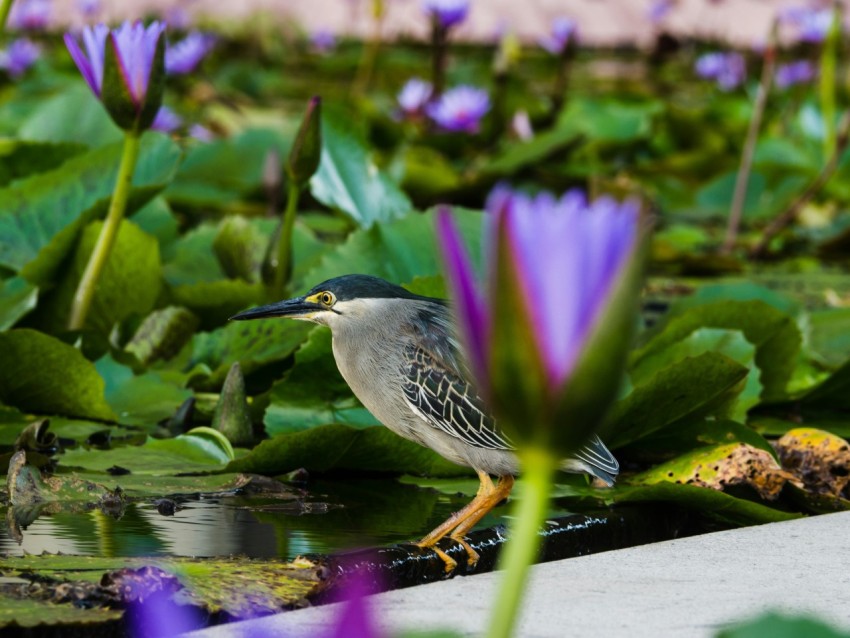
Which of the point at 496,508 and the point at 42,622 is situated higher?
the point at 496,508

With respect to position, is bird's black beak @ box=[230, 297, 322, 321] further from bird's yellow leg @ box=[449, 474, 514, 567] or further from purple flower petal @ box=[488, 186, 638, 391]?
purple flower petal @ box=[488, 186, 638, 391]

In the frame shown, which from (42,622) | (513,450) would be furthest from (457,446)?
(42,622)

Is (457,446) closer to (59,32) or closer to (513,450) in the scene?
(513,450)

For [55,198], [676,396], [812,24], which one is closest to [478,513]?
[676,396]

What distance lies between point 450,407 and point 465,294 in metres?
0.94

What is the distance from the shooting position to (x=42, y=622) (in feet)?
3.68

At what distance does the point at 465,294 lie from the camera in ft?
1.92

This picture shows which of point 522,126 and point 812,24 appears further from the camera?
point 812,24

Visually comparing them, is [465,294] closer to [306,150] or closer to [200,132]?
[306,150]

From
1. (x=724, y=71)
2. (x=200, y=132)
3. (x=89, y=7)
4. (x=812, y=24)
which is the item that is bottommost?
(x=200, y=132)

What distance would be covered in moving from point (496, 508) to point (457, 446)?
0.19 meters

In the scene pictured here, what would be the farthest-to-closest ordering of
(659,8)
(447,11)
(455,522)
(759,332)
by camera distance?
(659,8)
(447,11)
(759,332)
(455,522)

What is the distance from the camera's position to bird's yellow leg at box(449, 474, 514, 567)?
149 cm

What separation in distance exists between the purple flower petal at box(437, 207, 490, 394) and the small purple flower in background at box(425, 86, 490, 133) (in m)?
4.50
